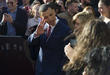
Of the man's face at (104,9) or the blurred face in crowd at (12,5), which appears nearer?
the man's face at (104,9)

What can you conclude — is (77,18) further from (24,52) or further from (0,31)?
(0,31)

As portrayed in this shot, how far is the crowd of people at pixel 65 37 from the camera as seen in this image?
97.8 inches

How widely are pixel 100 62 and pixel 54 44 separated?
1.57 m

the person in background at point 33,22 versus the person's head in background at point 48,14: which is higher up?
the person's head in background at point 48,14

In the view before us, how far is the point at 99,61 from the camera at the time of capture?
2350 mm

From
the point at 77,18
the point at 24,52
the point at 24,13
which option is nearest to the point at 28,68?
the point at 24,52

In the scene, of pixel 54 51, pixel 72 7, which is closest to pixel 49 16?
pixel 54 51

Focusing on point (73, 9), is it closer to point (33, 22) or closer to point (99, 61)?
point (33, 22)

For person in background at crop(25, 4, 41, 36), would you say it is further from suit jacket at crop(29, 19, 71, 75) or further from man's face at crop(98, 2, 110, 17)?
man's face at crop(98, 2, 110, 17)

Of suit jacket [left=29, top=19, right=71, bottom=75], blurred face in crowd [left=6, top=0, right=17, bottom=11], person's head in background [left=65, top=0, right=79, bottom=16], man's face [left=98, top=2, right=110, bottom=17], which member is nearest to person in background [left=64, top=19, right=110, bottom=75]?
suit jacket [left=29, top=19, right=71, bottom=75]

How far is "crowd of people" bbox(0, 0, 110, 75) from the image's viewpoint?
2.48 meters

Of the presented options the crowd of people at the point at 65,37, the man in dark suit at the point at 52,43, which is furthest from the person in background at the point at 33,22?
the man in dark suit at the point at 52,43

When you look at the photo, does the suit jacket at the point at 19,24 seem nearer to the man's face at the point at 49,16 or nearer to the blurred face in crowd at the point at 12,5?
the blurred face in crowd at the point at 12,5

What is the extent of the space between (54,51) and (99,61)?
1.57 meters
